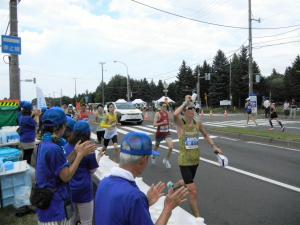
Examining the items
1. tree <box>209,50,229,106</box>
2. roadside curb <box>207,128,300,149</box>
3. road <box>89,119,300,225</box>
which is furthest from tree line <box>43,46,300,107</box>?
road <box>89,119,300,225</box>

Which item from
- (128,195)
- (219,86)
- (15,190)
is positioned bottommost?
(15,190)

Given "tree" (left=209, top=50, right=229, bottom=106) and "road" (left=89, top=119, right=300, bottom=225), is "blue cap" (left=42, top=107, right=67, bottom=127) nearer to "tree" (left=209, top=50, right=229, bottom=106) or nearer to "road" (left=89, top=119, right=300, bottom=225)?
"road" (left=89, top=119, right=300, bottom=225)

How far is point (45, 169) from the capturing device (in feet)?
10.7

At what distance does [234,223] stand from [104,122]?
6.16 m

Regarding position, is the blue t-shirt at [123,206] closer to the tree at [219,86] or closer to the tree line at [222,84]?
the tree line at [222,84]

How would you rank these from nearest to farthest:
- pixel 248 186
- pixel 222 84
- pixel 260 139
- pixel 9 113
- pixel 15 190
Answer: pixel 15 190
pixel 248 186
pixel 9 113
pixel 260 139
pixel 222 84

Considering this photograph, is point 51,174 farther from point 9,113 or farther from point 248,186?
point 9,113

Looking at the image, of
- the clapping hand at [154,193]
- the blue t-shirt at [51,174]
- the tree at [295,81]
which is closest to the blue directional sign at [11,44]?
the blue t-shirt at [51,174]

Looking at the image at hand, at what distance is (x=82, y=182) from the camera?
4246 mm

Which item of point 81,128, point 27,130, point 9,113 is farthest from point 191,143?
point 9,113

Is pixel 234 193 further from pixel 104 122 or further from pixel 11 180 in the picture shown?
pixel 104 122

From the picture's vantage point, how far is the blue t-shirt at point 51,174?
3.25 m

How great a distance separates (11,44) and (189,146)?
317 inches

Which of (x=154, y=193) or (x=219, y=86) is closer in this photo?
(x=154, y=193)
